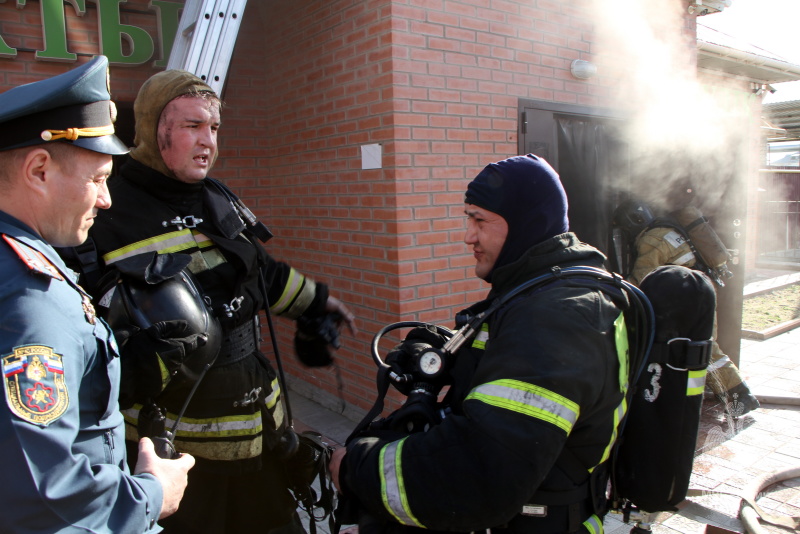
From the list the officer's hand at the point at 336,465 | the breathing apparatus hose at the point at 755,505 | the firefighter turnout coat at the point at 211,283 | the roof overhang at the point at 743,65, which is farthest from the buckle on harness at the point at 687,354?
the roof overhang at the point at 743,65

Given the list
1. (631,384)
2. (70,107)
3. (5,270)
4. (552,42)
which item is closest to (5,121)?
(70,107)

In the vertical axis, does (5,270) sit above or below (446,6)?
below

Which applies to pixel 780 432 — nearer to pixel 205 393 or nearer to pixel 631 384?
pixel 631 384

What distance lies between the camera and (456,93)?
424 cm

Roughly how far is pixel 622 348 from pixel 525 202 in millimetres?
531

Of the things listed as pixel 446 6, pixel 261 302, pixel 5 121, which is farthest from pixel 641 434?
pixel 446 6

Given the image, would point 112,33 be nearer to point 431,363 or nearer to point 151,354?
point 151,354

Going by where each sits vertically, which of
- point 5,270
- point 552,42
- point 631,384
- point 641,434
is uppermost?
point 552,42

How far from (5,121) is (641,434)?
6.57 feet

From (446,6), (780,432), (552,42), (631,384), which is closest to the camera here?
(631,384)

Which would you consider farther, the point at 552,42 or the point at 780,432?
the point at 552,42

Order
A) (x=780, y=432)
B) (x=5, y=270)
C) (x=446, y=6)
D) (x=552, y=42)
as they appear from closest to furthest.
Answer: (x=5, y=270) < (x=446, y=6) < (x=780, y=432) < (x=552, y=42)

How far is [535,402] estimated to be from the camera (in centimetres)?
142

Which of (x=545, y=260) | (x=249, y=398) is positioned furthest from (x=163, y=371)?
(x=545, y=260)
